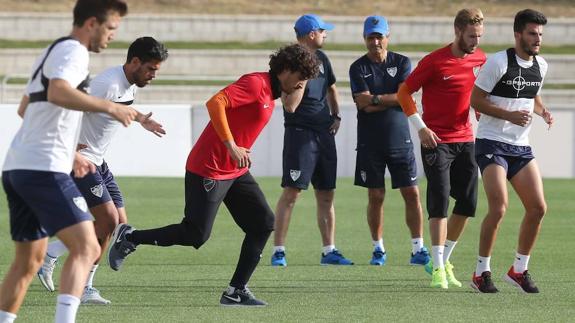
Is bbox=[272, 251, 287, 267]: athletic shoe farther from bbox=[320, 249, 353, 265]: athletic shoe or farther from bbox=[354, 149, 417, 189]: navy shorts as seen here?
bbox=[354, 149, 417, 189]: navy shorts

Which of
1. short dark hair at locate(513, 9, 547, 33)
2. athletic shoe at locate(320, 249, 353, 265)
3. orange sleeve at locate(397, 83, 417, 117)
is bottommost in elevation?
athletic shoe at locate(320, 249, 353, 265)

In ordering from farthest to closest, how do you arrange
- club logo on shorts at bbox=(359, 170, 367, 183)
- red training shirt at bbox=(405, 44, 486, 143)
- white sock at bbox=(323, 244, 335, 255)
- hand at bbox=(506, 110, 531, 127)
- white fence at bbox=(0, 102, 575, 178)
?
white fence at bbox=(0, 102, 575, 178) → club logo on shorts at bbox=(359, 170, 367, 183) → white sock at bbox=(323, 244, 335, 255) → red training shirt at bbox=(405, 44, 486, 143) → hand at bbox=(506, 110, 531, 127)

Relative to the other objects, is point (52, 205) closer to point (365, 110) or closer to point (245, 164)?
point (245, 164)

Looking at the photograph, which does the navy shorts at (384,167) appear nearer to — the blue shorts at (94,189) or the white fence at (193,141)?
the blue shorts at (94,189)

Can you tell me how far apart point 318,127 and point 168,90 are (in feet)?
63.4

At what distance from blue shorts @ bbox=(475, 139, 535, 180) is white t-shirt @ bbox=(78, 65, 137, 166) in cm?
260

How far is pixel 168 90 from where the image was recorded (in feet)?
99.6

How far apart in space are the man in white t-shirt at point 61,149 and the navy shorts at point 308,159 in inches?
191

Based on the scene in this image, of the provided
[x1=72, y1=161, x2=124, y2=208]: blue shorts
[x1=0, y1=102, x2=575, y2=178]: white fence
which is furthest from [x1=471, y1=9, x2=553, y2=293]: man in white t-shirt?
[x1=0, y1=102, x2=575, y2=178]: white fence

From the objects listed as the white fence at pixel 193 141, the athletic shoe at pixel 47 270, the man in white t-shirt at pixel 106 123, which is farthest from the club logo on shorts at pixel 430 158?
the white fence at pixel 193 141

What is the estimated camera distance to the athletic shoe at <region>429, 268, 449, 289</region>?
9.44 meters

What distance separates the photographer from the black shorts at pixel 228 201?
8.34m

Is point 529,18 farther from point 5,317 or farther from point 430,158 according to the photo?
point 5,317

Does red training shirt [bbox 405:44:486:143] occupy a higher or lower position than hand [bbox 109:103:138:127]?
lower
